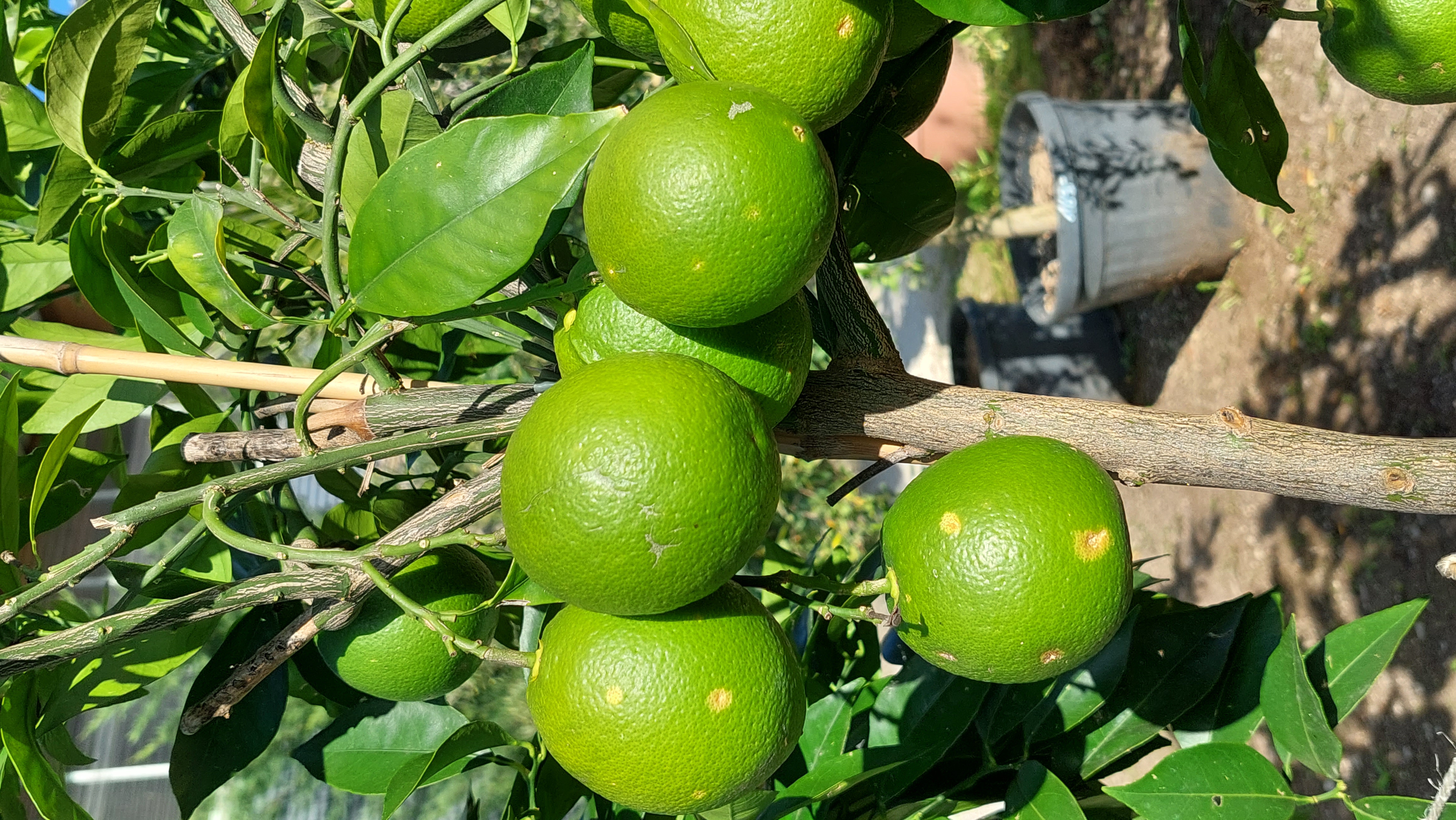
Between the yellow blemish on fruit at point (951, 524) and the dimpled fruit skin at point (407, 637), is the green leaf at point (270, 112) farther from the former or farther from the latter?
the yellow blemish on fruit at point (951, 524)

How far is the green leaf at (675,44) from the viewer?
0.56m

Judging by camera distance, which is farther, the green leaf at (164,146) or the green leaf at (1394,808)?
the green leaf at (164,146)

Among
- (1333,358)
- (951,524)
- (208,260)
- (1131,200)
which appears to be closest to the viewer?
(951,524)

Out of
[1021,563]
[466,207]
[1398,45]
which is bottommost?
[1021,563]

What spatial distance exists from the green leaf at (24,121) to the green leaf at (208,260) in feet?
1.17

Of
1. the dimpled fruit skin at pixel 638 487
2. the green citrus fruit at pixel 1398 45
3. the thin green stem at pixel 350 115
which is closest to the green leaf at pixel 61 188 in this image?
the thin green stem at pixel 350 115

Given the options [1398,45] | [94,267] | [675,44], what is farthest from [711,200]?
[94,267]

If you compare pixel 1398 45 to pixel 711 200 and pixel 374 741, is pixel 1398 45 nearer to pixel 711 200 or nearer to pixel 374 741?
pixel 711 200

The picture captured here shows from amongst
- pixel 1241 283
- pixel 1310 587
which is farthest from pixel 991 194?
pixel 1310 587

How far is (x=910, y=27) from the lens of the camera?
70 centimetres

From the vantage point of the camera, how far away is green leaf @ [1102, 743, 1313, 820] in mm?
783

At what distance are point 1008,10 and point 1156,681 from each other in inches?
26.4

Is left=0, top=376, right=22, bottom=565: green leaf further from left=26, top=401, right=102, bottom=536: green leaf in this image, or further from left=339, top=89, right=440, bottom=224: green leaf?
left=339, top=89, right=440, bottom=224: green leaf

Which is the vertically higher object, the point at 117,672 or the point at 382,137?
the point at 382,137
